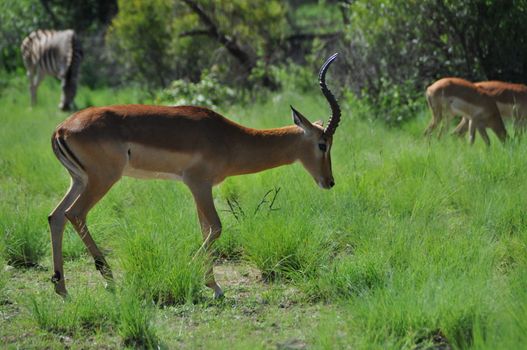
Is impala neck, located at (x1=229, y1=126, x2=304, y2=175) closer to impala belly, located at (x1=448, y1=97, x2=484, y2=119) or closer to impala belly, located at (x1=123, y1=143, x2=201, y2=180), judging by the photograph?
impala belly, located at (x1=123, y1=143, x2=201, y2=180)

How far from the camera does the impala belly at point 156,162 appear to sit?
5480 millimetres

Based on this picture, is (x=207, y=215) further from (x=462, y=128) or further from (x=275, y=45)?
(x=275, y=45)

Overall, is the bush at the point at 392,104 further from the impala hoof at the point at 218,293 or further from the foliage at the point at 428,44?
the impala hoof at the point at 218,293

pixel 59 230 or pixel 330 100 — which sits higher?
pixel 330 100

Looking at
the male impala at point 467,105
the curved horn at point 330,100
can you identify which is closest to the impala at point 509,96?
the male impala at point 467,105

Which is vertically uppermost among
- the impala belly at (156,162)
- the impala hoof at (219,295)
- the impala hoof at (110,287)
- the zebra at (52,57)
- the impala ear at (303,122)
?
the zebra at (52,57)

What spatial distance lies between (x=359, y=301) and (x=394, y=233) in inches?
47.0

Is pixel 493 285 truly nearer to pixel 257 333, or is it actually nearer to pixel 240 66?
pixel 257 333

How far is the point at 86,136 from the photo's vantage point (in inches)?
207

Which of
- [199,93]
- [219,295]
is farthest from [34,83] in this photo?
[219,295]

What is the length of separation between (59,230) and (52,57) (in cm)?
937

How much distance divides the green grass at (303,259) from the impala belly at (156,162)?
0.41 metres

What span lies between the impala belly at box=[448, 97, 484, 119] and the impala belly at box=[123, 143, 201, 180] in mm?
4350

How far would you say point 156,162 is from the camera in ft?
18.1
